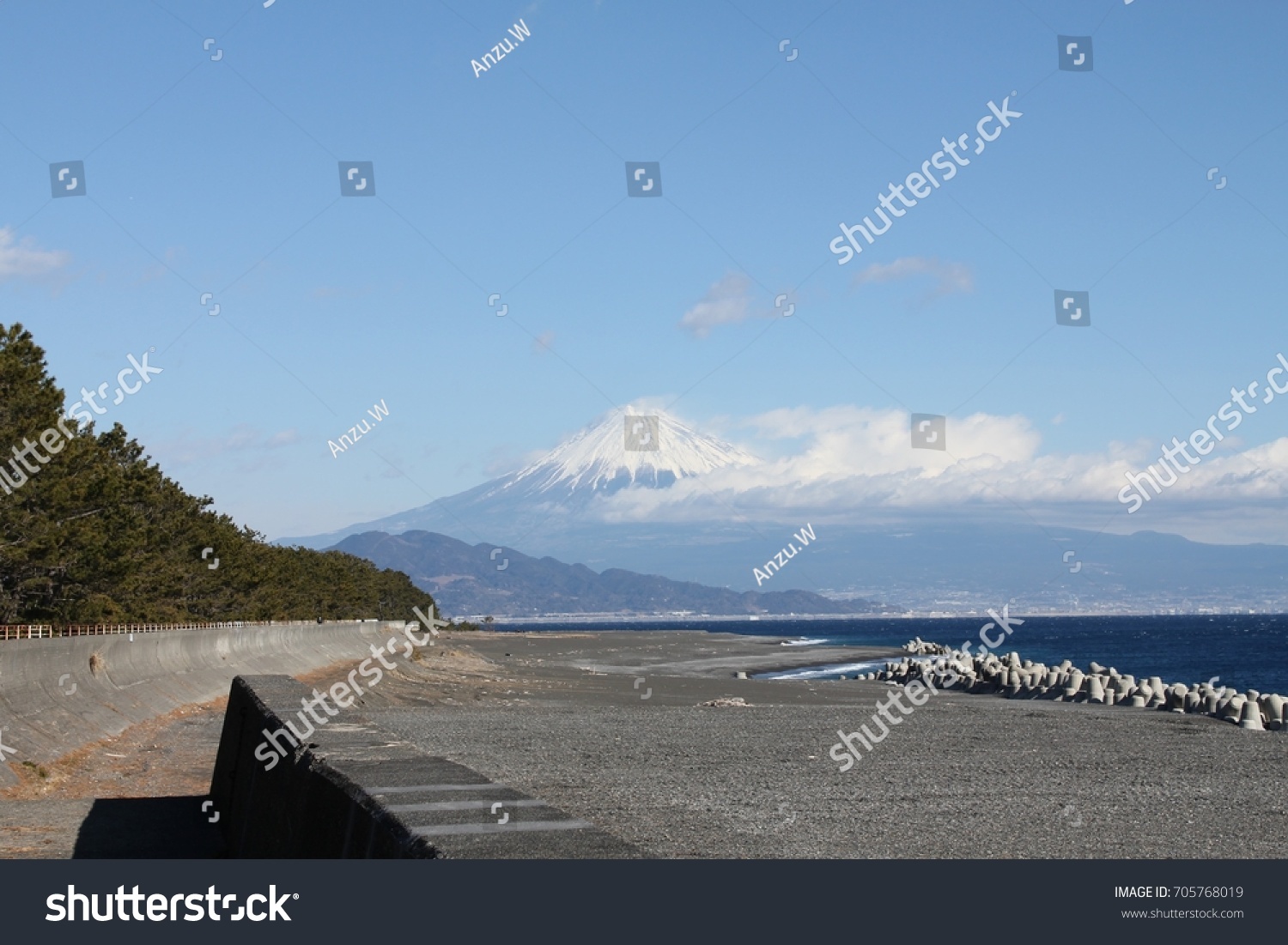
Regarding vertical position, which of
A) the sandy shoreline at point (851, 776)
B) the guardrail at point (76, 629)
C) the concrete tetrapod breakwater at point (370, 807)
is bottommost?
the guardrail at point (76, 629)

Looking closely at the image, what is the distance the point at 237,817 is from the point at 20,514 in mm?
34760

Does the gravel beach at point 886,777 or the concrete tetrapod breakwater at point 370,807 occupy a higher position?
the concrete tetrapod breakwater at point 370,807

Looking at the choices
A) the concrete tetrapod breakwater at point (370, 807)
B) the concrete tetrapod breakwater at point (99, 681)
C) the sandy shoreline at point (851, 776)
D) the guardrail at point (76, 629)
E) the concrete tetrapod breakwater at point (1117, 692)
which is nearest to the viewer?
the concrete tetrapod breakwater at point (370, 807)

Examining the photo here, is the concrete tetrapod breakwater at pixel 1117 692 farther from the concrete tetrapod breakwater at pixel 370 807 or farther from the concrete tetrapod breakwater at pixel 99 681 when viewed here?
the concrete tetrapod breakwater at pixel 370 807

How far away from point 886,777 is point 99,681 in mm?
12067

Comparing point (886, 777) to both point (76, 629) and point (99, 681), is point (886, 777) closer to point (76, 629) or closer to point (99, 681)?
point (99, 681)

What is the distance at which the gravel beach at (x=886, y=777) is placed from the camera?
38.3 feet

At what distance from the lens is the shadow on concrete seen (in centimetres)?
993

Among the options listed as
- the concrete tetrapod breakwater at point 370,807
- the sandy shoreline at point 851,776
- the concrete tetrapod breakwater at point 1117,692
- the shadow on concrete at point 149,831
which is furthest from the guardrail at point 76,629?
the concrete tetrapod breakwater at point 1117,692

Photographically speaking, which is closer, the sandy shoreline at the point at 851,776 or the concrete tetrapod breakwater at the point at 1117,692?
the sandy shoreline at the point at 851,776

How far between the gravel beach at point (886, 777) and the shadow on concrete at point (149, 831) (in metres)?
3.27

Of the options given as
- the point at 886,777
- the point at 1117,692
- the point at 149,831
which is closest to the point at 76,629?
the point at 1117,692

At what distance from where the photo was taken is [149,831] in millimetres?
11062

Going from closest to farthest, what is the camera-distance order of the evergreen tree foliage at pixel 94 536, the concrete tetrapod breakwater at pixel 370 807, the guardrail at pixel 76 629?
the concrete tetrapod breakwater at pixel 370 807, the guardrail at pixel 76 629, the evergreen tree foliage at pixel 94 536
